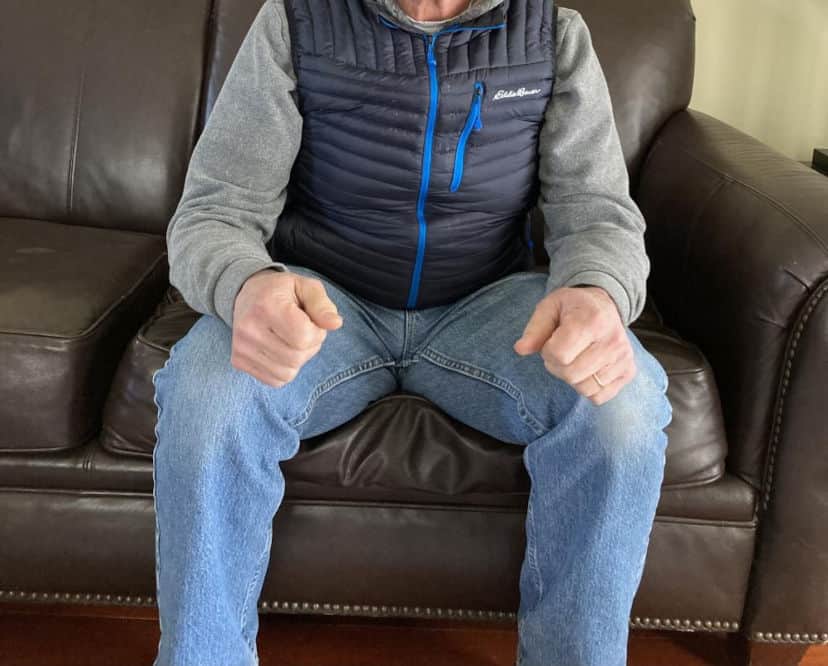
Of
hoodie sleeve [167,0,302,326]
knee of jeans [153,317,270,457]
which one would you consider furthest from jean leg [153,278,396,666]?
hoodie sleeve [167,0,302,326]

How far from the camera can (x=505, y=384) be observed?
1.01 m

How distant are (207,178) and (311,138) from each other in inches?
5.5

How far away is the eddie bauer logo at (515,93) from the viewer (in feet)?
3.57

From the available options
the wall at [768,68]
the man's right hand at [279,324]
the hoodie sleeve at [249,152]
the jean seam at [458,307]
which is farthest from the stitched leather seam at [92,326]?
the wall at [768,68]

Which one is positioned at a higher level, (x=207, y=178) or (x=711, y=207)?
(x=207, y=178)

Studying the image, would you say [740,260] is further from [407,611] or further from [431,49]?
[407,611]

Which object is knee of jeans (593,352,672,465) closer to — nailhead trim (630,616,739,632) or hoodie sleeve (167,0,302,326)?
nailhead trim (630,616,739,632)

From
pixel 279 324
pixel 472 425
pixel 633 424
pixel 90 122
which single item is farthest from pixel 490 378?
pixel 90 122

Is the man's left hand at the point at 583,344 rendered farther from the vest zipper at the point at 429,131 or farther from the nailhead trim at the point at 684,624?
the nailhead trim at the point at 684,624

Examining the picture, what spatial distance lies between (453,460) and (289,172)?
40 cm

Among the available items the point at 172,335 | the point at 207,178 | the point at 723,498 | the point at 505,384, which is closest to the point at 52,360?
the point at 172,335

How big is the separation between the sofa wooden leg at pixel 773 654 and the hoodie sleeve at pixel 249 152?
815mm

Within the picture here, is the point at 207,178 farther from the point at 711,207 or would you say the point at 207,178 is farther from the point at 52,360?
the point at 711,207

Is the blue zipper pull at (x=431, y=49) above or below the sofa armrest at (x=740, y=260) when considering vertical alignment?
above
